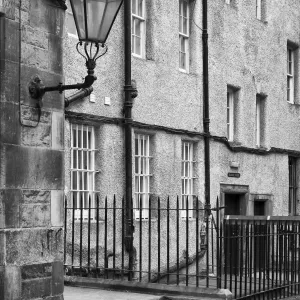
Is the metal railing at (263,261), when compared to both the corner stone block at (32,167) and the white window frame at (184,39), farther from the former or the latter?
the white window frame at (184,39)

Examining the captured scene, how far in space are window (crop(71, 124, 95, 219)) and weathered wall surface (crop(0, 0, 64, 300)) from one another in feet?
16.5

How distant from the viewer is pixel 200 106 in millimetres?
17062

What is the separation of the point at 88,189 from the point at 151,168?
2.08m

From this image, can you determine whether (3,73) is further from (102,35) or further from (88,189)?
(88,189)

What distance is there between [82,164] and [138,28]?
3.24 meters

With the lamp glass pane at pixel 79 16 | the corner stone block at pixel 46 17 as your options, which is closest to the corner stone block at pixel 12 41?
the corner stone block at pixel 46 17

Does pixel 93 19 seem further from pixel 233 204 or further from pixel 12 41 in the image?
pixel 233 204

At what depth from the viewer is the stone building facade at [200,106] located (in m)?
14.0

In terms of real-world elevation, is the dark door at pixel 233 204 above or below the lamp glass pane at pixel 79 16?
below

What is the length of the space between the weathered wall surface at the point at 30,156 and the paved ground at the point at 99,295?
1.72 meters

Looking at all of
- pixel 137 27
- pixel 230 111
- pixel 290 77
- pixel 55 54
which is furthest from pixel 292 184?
pixel 55 54

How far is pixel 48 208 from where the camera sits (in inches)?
318

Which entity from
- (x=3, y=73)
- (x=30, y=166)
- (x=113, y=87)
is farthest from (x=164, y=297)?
(x=113, y=87)

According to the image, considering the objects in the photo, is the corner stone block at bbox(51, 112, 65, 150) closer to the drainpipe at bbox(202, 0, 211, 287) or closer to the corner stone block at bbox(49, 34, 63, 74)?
the corner stone block at bbox(49, 34, 63, 74)
